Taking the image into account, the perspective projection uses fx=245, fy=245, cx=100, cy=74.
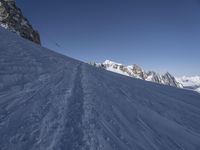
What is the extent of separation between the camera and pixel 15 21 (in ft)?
385

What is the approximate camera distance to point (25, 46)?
22.3ft

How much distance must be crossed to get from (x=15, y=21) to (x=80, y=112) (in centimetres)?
12359

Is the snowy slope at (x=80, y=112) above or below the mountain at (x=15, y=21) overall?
below

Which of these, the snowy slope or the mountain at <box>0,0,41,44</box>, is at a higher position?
the mountain at <box>0,0,41,44</box>

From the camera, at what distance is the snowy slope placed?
294 cm

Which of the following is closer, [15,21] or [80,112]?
[80,112]

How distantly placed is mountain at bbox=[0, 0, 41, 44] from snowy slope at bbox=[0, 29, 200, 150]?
105 meters

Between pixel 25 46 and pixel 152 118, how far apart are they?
4219mm

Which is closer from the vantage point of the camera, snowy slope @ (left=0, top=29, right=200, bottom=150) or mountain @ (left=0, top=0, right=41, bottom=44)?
snowy slope @ (left=0, top=29, right=200, bottom=150)

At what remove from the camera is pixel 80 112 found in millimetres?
3584

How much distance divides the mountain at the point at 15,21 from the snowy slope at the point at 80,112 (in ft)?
346

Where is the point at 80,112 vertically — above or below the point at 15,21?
below

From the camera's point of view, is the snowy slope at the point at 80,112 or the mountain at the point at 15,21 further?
the mountain at the point at 15,21

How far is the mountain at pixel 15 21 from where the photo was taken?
358 feet
